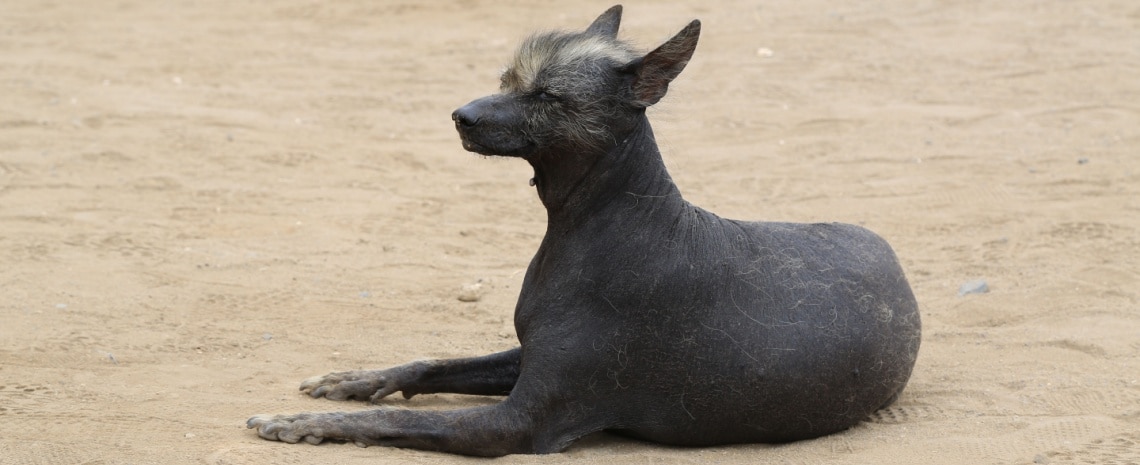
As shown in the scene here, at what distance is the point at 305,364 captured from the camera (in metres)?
5.84

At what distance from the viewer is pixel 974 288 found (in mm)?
7027

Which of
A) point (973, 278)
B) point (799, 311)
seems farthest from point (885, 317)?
point (973, 278)

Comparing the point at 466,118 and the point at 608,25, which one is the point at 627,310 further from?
the point at 608,25

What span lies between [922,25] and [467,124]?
388 inches

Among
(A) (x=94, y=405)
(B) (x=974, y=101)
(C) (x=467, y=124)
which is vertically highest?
(C) (x=467, y=124)

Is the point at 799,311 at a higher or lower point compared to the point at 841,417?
higher

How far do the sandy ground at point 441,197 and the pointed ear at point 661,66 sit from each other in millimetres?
504

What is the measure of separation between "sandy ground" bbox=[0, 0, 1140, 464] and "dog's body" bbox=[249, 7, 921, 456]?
0.45 ft

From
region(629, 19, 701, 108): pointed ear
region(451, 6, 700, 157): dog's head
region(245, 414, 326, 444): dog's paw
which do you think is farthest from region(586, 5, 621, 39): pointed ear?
region(245, 414, 326, 444): dog's paw

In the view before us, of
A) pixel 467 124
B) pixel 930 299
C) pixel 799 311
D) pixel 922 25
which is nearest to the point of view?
pixel 467 124

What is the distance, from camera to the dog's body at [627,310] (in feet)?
15.3

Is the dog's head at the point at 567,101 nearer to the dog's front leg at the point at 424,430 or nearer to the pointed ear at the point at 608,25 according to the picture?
the pointed ear at the point at 608,25

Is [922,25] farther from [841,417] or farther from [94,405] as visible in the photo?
[94,405]

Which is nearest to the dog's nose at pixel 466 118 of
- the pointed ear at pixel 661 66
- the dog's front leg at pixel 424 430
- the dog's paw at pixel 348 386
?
the pointed ear at pixel 661 66
